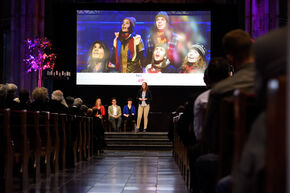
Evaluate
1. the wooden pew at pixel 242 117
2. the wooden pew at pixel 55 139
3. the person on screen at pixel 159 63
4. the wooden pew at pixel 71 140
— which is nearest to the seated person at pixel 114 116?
the person on screen at pixel 159 63

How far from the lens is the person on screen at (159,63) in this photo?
16688mm

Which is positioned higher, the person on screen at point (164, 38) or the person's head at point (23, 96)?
the person on screen at point (164, 38)

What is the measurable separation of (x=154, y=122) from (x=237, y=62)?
596 inches

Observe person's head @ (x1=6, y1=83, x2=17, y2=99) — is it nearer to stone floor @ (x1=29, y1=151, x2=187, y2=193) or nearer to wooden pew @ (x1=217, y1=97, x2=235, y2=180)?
stone floor @ (x1=29, y1=151, x2=187, y2=193)

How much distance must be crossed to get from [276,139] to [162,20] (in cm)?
1582

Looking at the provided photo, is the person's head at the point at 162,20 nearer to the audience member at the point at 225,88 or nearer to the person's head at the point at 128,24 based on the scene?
the person's head at the point at 128,24

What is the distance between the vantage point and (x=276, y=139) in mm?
1409

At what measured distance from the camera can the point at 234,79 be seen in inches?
110

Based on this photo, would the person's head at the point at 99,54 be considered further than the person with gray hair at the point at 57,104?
Yes

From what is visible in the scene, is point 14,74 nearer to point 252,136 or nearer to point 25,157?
point 25,157

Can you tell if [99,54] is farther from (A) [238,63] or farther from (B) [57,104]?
(A) [238,63]

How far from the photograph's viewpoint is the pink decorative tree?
16.7 metres

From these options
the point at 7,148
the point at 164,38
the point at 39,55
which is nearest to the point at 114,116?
the point at 164,38

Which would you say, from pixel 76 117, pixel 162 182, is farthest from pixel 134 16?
pixel 162 182
